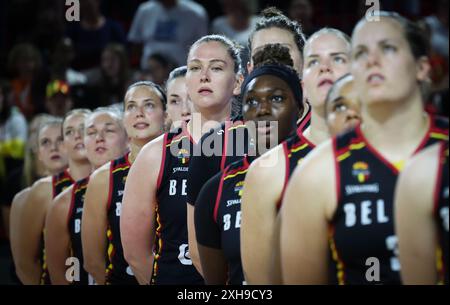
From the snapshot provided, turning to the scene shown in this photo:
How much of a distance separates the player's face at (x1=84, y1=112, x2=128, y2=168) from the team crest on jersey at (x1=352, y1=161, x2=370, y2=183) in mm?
2823

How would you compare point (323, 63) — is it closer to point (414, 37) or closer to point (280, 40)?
point (280, 40)

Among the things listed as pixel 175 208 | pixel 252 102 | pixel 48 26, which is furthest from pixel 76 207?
pixel 48 26

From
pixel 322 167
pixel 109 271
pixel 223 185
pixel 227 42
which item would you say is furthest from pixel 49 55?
pixel 322 167

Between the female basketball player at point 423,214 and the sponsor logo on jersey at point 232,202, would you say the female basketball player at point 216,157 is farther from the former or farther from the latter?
the female basketball player at point 423,214

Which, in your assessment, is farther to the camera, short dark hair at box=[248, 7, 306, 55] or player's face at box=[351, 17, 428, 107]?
short dark hair at box=[248, 7, 306, 55]

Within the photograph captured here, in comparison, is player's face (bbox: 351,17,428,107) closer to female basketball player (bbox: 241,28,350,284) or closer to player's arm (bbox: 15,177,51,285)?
female basketball player (bbox: 241,28,350,284)

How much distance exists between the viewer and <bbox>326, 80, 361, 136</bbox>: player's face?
10.2 feet

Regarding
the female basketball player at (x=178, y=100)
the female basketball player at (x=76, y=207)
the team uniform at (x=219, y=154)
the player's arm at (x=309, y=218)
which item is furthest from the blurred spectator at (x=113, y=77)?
the player's arm at (x=309, y=218)

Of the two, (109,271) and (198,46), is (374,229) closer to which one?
(198,46)

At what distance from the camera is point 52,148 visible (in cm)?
599

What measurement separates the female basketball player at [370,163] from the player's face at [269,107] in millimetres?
634

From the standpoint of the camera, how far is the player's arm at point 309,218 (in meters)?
2.69

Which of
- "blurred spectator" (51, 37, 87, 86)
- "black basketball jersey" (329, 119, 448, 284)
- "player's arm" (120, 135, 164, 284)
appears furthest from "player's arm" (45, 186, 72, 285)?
"blurred spectator" (51, 37, 87, 86)

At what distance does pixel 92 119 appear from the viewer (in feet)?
17.3
